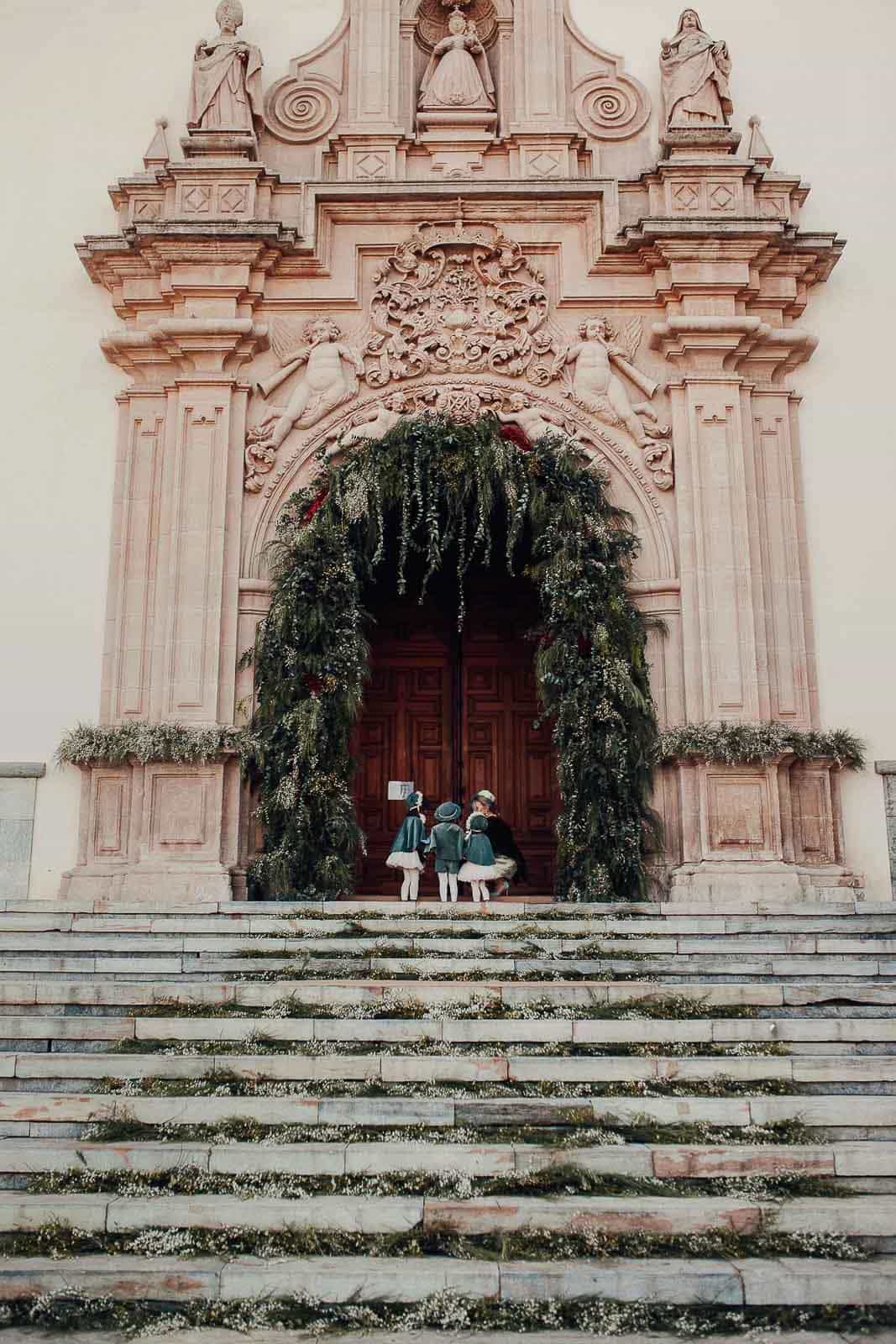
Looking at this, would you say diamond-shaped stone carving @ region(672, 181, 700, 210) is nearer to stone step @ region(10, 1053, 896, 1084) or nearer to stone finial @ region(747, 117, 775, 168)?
stone finial @ region(747, 117, 775, 168)

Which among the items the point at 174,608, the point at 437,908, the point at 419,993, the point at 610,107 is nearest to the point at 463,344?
the point at 610,107

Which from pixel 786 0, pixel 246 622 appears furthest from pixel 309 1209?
pixel 786 0

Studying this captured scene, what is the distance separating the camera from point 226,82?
1295 centimetres

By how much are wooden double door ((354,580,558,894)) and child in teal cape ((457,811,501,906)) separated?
2604 mm

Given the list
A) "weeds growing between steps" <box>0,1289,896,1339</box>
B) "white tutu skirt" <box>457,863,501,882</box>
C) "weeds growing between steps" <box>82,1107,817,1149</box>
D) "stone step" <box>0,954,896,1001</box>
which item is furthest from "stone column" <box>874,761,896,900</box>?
"weeds growing between steps" <box>0,1289,896,1339</box>

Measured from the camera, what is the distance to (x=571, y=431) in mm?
12469

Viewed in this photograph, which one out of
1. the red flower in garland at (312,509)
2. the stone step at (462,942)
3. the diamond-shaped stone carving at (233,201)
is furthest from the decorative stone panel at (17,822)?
the diamond-shaped stone carving at (233,201)

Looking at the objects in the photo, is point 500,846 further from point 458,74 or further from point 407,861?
point 458,74

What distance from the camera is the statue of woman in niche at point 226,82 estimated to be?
12.9m

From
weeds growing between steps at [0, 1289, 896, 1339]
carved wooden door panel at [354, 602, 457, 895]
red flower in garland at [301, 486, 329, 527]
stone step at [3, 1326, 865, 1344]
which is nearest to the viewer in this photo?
stone step at [3, 1326, 865, 1344]

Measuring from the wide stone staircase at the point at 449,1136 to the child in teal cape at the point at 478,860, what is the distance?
1832mm

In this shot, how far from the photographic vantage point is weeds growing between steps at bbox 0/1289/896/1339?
4738 millimetres

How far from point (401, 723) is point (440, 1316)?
972cm

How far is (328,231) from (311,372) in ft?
5.63
